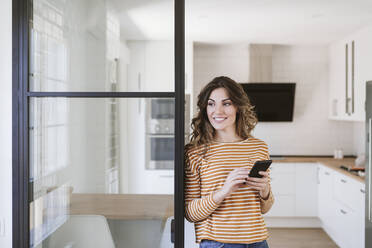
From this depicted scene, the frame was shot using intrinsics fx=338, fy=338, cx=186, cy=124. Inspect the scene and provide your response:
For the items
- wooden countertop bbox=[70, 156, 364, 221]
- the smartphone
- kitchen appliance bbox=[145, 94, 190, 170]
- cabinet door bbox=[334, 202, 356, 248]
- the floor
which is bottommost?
the floor

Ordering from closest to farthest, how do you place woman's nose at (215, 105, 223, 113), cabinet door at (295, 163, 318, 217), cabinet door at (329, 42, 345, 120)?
woman's nose at (215, 105, 223, 113)
cabinet door at (329, 42, 345, 120)
cabinet door at (295, 163, 318, 217)

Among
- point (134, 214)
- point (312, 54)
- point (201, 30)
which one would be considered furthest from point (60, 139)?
point (312, 54)

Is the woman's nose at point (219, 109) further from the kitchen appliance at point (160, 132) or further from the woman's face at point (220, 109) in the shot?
the kitchen appliance at point (160, 132)

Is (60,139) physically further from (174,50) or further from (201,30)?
(201,30)

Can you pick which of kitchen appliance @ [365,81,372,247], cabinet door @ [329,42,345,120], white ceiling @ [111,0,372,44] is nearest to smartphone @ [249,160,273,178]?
kitchen appliance @ [365,81,372,247]

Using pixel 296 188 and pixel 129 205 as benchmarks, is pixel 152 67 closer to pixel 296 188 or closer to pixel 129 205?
pixel 129 205

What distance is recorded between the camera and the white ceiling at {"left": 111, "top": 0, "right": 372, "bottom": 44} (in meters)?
2.79

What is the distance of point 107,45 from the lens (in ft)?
4.67

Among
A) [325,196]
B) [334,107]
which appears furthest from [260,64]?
[325,196]

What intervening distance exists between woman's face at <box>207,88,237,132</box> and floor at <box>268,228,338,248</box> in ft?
8.62
